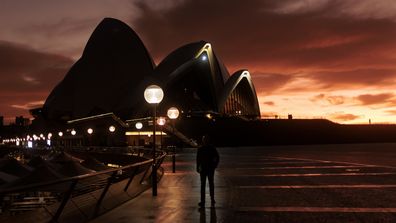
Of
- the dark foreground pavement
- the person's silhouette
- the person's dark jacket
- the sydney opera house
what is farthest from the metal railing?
the sydney opera house

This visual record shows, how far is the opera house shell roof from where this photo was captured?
74.9 metres

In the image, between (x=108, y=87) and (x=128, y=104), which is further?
(x=108, y=87)

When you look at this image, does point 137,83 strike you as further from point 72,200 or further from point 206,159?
point 72,200

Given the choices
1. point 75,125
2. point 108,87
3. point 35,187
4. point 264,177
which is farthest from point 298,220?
point 75,125

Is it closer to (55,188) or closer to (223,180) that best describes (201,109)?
(223,180)

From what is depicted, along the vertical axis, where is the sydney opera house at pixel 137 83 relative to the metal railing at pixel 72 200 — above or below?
above

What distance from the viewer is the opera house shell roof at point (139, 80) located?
7494 cm

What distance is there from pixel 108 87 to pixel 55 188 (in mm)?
79938

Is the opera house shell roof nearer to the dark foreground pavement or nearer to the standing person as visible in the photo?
the dark foreground pavement

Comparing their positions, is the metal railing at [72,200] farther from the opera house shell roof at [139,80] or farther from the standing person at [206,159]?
the opera house shell roof at [139,80]

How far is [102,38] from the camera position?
91688 millimetres

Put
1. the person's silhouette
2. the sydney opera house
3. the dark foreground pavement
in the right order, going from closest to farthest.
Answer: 1. the person's silhouette
2. the dark foreground pavement
3. the sydney opera house

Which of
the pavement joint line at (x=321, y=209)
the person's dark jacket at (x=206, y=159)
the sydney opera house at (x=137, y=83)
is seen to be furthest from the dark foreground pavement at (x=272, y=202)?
the sydney opera house at (x=137, y=83)

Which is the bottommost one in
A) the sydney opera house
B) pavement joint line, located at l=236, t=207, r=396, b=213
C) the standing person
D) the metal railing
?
pavement joint line, located at l=236, t=207, r=396, b=213
